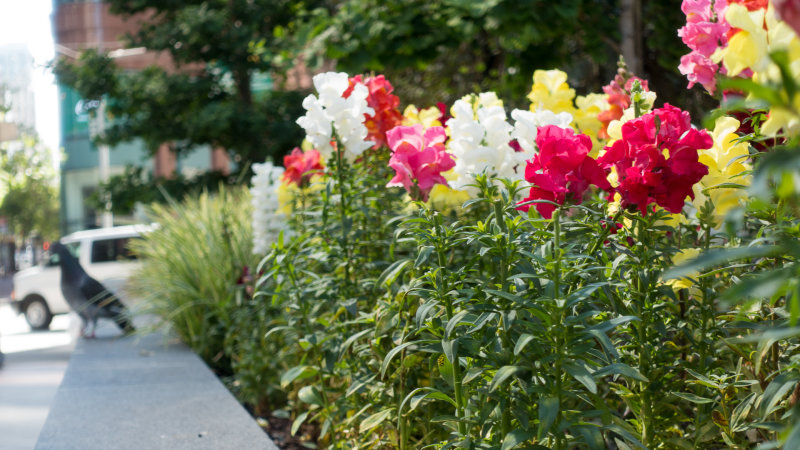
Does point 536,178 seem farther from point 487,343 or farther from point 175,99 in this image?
point 175,99

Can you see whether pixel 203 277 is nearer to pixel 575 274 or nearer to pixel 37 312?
pixel 575 274

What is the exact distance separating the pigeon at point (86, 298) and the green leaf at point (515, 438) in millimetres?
4926

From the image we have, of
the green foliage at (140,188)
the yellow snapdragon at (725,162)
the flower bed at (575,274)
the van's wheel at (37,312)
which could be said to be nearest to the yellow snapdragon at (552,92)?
the flower bed at (575,274)

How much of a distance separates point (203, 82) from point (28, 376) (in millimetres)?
5857

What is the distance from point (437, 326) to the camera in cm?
200

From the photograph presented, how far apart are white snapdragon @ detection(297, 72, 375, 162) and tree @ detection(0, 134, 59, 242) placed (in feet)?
122

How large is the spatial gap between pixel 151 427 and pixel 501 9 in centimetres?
437

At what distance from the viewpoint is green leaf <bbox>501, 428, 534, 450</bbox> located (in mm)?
1616

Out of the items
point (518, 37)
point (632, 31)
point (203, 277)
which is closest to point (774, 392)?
point (203, 277)

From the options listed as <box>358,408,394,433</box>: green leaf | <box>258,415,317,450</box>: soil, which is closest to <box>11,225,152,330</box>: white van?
<box>258,415,317,450</box>: soil

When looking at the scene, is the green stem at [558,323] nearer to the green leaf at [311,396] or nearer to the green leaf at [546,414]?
the green leaf at [546,414]

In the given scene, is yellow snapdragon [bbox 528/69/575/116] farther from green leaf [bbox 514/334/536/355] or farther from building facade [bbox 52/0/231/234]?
building facade [bbox 52/0/231/234]

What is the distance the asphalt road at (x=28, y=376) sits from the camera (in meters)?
4.71

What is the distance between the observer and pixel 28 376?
700cm
